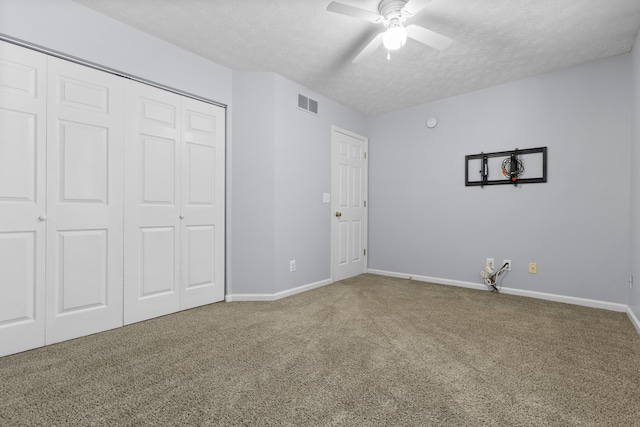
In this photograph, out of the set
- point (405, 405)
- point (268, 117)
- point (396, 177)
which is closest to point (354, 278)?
point (396, 177)

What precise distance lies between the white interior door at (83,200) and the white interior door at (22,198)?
2.1 inches

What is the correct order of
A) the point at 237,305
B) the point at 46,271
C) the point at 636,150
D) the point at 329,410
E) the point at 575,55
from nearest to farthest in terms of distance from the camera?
the point at 329,410 < the point at 46,271 < the point at 636,150 < the point at 575,55 < the point at 237,305

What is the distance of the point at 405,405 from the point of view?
1.48m

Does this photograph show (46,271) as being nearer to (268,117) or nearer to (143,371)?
(143,371)

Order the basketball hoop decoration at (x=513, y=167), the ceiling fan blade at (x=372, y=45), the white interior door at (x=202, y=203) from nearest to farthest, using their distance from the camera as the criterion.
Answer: the ceiling fan blade at (x=372, y=45)
the white interior door at (x=202, y=203)
the basketball hoop decoration at (x=513, y=167)

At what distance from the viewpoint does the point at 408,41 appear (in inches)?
107

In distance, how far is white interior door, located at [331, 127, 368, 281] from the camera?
4.22 meters

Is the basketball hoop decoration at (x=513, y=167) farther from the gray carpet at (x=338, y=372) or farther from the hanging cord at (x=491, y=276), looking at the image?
the gray carpet at (x=338, y=372)

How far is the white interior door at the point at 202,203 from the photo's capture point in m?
2.96

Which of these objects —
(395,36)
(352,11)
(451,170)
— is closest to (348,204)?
(451,170)

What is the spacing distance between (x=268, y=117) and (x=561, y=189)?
3.28 metres

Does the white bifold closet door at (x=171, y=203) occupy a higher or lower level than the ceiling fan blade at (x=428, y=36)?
lower

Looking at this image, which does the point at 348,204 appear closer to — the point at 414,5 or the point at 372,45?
the point at 372,45

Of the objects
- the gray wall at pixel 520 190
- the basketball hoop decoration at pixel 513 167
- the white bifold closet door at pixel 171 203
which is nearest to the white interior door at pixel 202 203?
the white bifold closet door at pixel 171 203
